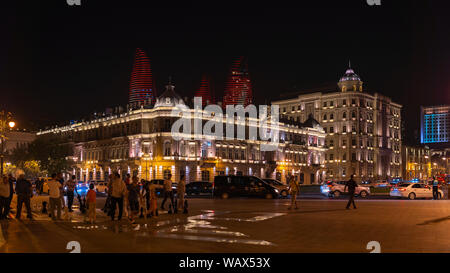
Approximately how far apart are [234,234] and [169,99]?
59.1 metres

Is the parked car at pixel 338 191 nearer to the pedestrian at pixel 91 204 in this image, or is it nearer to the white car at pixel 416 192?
the white car at pixel 416 192

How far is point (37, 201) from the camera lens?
27.9 metres

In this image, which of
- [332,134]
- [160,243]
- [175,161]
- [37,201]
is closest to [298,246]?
[160,243]

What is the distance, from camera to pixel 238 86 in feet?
343

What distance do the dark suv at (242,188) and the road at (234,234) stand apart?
18.3 m

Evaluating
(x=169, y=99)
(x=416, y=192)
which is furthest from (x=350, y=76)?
(x=416, y=192)

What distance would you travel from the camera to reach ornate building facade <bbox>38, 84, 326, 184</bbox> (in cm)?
7300

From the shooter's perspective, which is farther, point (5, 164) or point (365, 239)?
point (5, 164)

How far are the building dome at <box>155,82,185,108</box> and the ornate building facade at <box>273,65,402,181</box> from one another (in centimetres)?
4997

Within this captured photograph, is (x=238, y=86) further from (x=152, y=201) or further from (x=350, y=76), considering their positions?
(x=152, y=201)

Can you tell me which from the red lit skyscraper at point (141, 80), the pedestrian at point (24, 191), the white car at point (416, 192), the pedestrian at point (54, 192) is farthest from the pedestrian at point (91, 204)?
the red lit skyscraper at point (141, 80)

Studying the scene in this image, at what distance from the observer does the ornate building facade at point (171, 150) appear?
7300 centimetres

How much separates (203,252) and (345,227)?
283 inches

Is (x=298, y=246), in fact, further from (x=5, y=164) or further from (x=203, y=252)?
(x=5, y=164)
